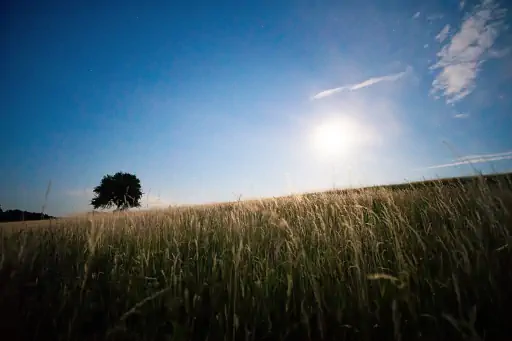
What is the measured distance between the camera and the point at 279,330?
2240 millimetres

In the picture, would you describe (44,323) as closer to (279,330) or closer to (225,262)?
(225,262)

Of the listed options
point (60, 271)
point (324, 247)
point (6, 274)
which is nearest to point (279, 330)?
point (324, 247)

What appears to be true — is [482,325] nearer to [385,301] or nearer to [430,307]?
[430,307]

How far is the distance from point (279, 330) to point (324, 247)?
183 centimetres

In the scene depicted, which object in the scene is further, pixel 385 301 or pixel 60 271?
pixel 60 271

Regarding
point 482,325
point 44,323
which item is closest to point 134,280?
point 44,323

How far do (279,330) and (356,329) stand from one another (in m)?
0.59

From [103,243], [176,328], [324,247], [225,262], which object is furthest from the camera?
[103,243]

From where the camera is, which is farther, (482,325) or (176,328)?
(482,325)

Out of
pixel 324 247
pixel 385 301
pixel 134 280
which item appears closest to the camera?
pixel 385 301

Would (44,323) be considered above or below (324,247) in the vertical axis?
below

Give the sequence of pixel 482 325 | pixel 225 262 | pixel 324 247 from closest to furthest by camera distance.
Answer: pixel 482 325, pixel 225 262, pixel 324 247

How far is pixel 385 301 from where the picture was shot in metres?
2.38

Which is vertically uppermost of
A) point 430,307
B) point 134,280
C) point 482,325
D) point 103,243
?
point 103,243
